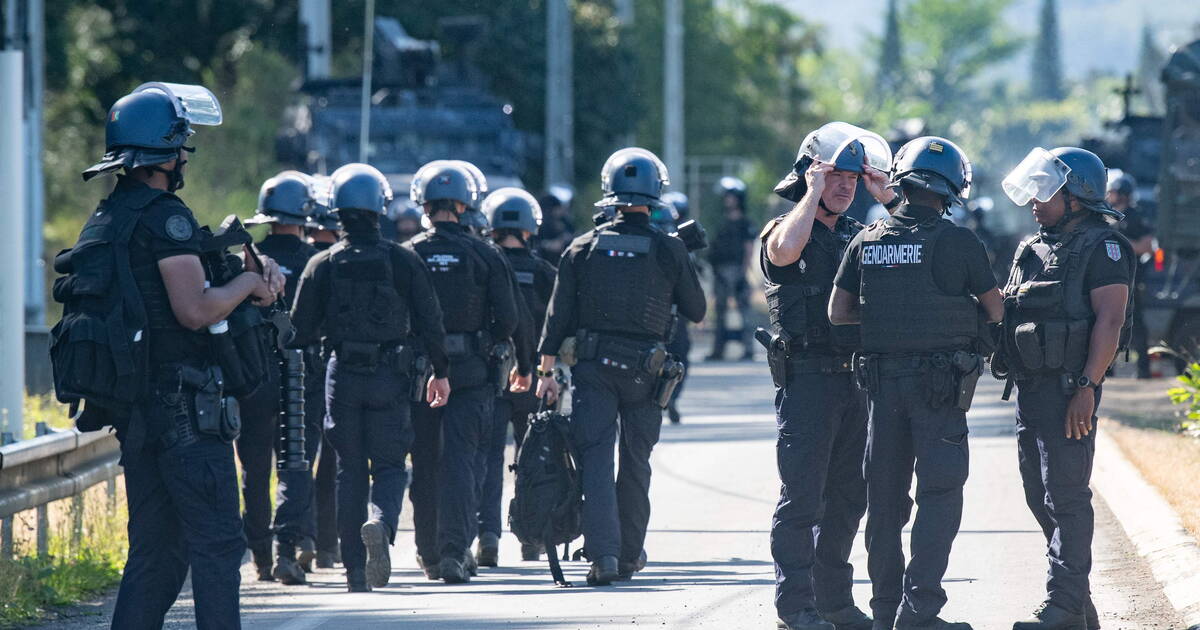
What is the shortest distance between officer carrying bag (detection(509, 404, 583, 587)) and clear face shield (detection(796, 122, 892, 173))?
87.5 inches

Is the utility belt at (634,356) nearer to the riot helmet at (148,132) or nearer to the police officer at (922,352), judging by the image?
the police officer at (922,352)

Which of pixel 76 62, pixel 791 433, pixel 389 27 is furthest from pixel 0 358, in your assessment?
pixel 76 62

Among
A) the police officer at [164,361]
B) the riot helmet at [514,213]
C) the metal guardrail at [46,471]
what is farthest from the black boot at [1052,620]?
the riot helmet at [514,213]

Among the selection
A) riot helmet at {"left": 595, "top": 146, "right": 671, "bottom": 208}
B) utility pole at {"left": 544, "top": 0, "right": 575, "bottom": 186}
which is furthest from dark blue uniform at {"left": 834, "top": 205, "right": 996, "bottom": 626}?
utility pole at {"left": 544, "top": 0, "right": 575, "bottom": 186}

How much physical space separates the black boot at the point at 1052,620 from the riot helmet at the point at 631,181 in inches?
109

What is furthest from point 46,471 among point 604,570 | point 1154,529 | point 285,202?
A: point 1154,529

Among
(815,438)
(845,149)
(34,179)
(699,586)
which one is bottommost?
(699,586)

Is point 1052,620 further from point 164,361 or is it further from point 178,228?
point 178,228

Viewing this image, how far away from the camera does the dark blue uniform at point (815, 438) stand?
7598 millimetres

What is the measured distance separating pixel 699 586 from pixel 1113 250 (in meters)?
2.50

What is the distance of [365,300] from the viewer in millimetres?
9234

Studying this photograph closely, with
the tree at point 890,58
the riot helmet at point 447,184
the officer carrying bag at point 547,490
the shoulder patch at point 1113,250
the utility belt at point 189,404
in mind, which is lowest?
the officer carrying bag at point 547,490

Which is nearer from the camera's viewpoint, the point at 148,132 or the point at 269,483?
the point at 148,132

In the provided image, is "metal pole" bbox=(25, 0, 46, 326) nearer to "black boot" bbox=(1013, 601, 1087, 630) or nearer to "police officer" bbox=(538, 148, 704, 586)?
"police officer" bbox=(538, 148, 704, 586)
